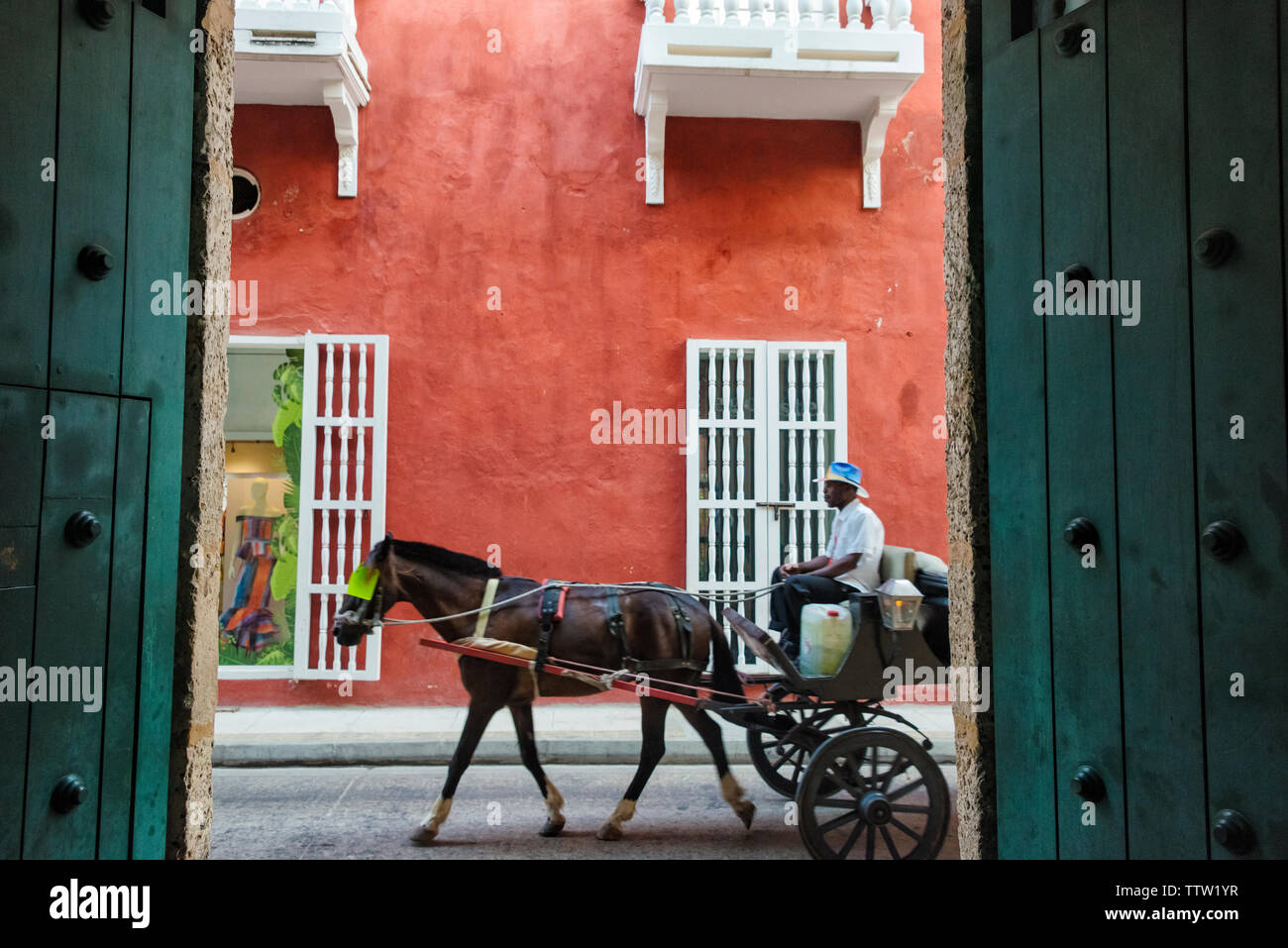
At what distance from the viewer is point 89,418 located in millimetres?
1898

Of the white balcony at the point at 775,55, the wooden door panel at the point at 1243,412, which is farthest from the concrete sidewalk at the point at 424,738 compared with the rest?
the white balcony at the point at 775,55

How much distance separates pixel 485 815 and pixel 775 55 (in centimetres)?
608

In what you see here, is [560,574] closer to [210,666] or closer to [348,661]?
[348,661]

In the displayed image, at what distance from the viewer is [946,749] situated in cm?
625

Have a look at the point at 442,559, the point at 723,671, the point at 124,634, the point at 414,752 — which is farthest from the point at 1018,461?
the point at 414,752

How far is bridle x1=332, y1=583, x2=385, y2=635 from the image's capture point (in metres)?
4.70

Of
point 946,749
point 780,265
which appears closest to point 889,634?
point 946,749

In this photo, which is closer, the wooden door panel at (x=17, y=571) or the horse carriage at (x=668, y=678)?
the wooden door panel at (x=17, y=571)

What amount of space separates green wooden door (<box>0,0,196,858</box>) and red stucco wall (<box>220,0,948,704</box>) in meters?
5.46

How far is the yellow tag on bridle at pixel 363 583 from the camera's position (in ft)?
15.5

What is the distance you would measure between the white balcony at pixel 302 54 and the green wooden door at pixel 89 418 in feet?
18.0

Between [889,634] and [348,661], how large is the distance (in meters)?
4.82

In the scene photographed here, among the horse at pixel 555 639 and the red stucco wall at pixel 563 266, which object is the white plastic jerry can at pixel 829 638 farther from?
the red stucco wall at pixel 563 266

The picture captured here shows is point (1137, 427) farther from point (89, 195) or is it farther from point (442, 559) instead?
point (442, 559)
